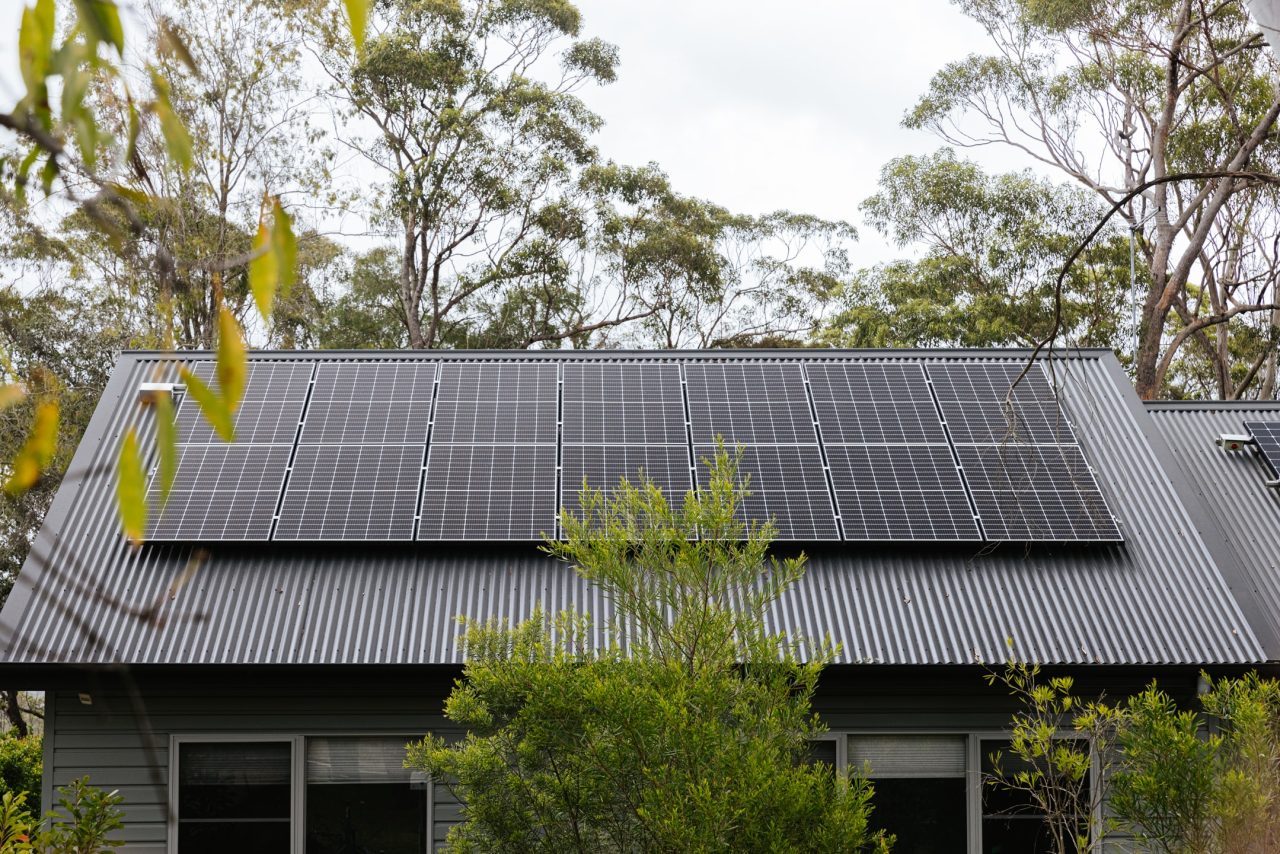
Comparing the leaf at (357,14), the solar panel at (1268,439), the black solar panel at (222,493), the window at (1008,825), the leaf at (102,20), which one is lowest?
the window at (1008,825)

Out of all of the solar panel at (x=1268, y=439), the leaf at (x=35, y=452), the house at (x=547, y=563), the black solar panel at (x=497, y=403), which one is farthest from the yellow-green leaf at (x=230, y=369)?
the solar panel at (x=1268, y=439)

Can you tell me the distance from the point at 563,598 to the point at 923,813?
3488 mm

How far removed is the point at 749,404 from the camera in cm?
1335

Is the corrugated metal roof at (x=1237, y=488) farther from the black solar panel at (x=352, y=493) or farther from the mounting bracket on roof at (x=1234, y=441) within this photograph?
the black solar panel at (x=352, y=493)

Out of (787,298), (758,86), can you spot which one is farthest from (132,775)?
(758,86)

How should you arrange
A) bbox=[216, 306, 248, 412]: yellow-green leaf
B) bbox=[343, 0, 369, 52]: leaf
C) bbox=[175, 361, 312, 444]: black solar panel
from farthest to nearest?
bbox=[175, 361, 312, 444]: black solar panel < bbox=[343, 0, 369, 52]: leaf < bbox=[216, 306, 248, 412]: yellow-green leaf

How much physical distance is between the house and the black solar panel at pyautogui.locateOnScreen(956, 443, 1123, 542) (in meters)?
0.03

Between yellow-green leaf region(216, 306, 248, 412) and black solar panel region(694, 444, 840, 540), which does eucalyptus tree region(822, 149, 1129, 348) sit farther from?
yellow-green leaf region(216, 306, 248, 412)

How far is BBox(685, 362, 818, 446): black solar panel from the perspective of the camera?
1277cm

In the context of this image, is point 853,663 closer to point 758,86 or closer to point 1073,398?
point 1073,398

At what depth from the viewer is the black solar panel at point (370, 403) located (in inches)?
506

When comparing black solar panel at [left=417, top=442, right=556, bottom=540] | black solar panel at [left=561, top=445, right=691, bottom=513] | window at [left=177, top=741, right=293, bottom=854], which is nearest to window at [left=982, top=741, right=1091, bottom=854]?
black solar panel at [left=561, top=445, right=691, bottom=513]

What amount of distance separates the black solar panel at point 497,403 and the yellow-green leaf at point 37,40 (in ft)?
34.5

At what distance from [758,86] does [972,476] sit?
1554 inches
